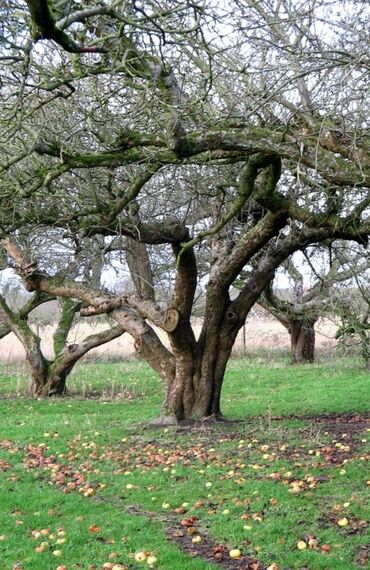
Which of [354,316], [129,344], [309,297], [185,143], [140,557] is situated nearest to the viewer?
[140,557]

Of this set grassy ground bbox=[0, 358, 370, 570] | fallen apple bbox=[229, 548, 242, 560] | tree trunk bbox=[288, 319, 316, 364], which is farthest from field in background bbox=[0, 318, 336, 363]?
fallen apple bbox=[229, 548, 242, 560]

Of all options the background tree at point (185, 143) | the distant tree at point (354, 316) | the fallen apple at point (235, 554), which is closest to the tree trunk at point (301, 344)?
the distant tree at point (354, 316)

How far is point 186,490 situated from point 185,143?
391 cm

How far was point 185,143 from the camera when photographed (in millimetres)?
7152

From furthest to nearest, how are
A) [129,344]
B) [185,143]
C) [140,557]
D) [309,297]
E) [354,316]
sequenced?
[129,344]
[309,297]
[354,316]
[185,143]
[140,557]

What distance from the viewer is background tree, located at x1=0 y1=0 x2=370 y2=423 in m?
7.22

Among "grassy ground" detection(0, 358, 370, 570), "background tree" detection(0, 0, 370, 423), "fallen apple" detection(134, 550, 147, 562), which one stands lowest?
"fallen apple" detection(134, 550, 147, 562)

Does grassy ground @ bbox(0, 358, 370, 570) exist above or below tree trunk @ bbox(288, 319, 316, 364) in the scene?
below

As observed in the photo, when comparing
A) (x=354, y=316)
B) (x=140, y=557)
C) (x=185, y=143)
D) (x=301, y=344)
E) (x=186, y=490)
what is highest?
(x=185, y=143)

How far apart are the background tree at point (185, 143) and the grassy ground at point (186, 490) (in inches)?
73.3

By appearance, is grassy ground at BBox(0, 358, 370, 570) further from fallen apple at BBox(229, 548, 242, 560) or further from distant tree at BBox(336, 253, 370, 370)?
distant tree at BBox(336, 253, 370, 370)

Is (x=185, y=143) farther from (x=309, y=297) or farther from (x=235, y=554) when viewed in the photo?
(x=309, y=297)

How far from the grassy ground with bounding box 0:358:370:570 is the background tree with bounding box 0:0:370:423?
1.86 metres

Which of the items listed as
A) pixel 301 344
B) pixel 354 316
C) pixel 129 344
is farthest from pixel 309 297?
pixel 129 344
